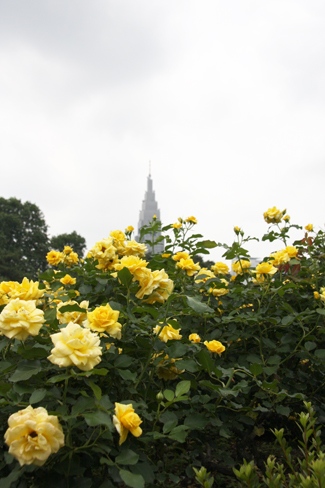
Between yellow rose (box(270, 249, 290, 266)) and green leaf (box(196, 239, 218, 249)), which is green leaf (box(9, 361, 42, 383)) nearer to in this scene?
green leaf (box(196, 239, 218, 249))

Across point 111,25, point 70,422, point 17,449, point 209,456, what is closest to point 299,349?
point 209,456

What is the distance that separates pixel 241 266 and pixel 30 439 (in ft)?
5.71

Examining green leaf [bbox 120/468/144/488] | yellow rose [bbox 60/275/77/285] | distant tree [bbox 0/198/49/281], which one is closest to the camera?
green leaf [bbox 120/468/144/488]

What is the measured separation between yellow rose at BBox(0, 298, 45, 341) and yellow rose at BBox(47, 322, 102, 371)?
178mm

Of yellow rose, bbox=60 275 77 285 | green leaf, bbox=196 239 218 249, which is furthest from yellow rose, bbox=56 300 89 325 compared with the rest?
green leaf, bbox=196 239 218 249

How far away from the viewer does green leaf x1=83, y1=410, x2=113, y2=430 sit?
35.1 inches

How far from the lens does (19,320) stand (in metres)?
1.09

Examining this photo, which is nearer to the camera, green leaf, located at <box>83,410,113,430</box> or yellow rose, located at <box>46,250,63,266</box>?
green leaf, located at <box>83,410,113,430</box>

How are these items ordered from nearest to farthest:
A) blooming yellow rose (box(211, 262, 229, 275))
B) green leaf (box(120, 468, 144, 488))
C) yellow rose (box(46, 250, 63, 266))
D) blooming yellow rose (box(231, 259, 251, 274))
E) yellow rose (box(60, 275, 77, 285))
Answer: green leaf (box(120, 468, 144, 488))
yellow rose (box(60, 275, 77, 285))
blooming yellow rose (box(231, 259, 251, 274))
blooming yellow rose (box(211, 262, 229, 275))
yellow rose (box(46, 250, 63, 266))

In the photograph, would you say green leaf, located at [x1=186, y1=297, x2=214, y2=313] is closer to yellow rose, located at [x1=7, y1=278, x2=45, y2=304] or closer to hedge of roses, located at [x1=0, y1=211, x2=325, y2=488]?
hedge of roses, located at [x1=0, y1=211, x2=325, y2=488]

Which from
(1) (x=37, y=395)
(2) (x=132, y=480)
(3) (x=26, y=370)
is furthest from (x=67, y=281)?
(2) (x=132, y=480)

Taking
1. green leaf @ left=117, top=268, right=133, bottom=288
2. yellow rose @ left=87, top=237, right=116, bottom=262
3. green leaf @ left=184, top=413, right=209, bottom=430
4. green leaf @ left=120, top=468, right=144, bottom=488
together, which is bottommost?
green leaf @ left=120, top=468, right=144, bottom=488

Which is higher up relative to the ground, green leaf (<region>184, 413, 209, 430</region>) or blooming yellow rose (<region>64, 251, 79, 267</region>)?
blooming yellow rose (<region>64, 251, 79, 267</region>)

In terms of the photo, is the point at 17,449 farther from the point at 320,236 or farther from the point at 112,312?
the point at 320,236
